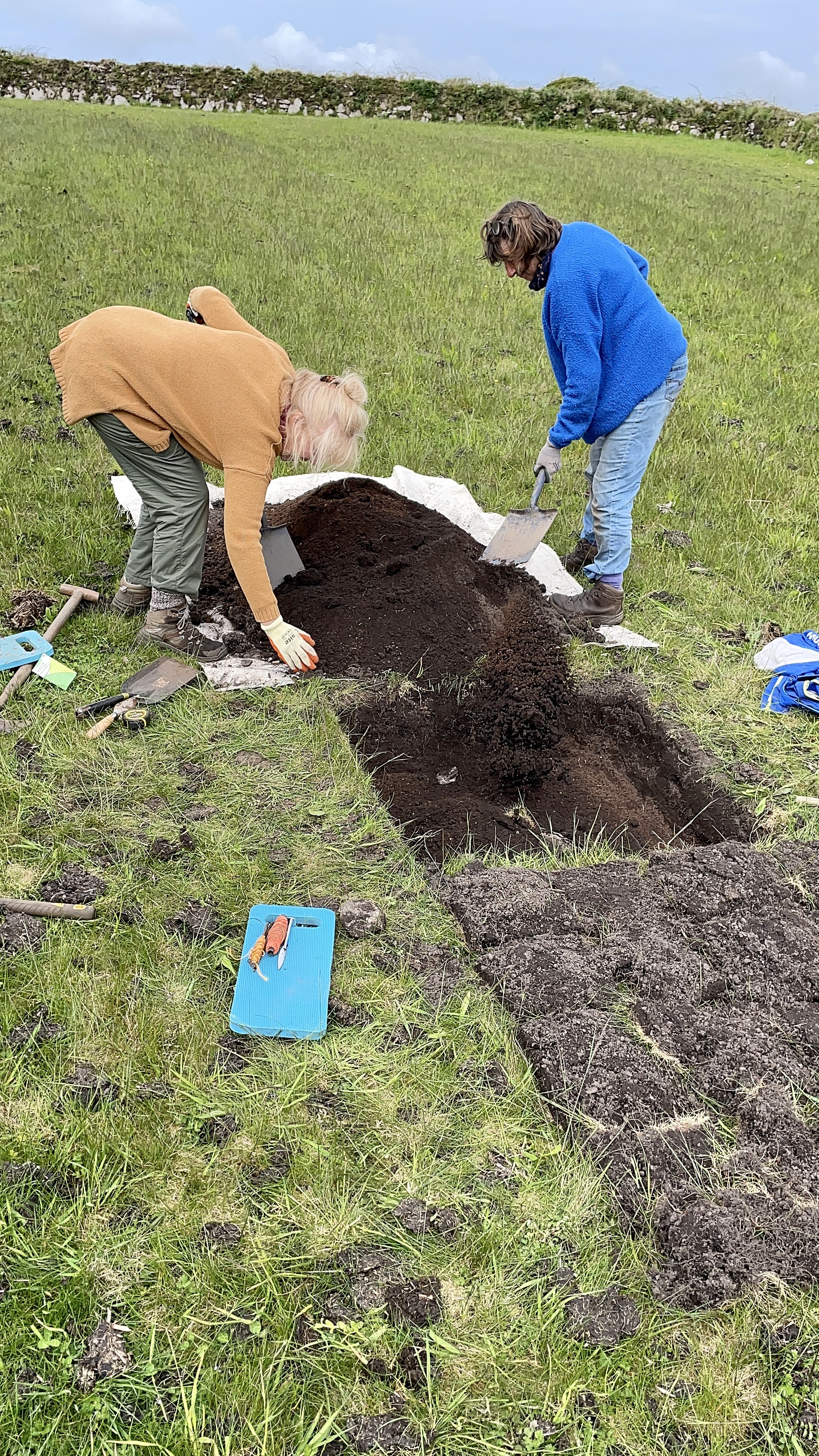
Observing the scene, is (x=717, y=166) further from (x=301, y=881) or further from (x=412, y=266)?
(x=301, y=881)

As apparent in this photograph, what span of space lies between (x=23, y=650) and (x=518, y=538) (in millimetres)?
2275

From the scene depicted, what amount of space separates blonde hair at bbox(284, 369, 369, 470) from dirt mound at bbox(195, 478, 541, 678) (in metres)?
0.85

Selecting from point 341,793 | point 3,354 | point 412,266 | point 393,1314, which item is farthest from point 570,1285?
point 412,266

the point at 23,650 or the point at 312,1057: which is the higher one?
the point at 23,650

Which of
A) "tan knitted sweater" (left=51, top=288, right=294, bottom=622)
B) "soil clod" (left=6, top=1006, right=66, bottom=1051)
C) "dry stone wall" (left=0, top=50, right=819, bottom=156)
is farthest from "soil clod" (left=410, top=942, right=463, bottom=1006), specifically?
"dry stone wall" (left=0, top=50, right=819, bottom=156)

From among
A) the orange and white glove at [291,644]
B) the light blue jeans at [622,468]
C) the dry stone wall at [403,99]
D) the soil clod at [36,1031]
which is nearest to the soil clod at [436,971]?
the soil clod at [36,1031]

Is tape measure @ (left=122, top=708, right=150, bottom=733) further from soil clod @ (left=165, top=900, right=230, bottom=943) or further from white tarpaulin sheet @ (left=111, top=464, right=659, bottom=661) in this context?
white tarpaulin sheet @ (left=111, top=464, right=659, bottom=661)

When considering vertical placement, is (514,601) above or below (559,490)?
below

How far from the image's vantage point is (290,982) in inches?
85.7

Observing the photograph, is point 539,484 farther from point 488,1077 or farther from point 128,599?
point 488,1077

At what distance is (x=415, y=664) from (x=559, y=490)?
2195mm

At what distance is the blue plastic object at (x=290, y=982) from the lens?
6.82 ft

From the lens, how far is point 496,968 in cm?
222

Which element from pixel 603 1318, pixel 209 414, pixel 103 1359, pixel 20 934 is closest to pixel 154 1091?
pixel 103 1359
